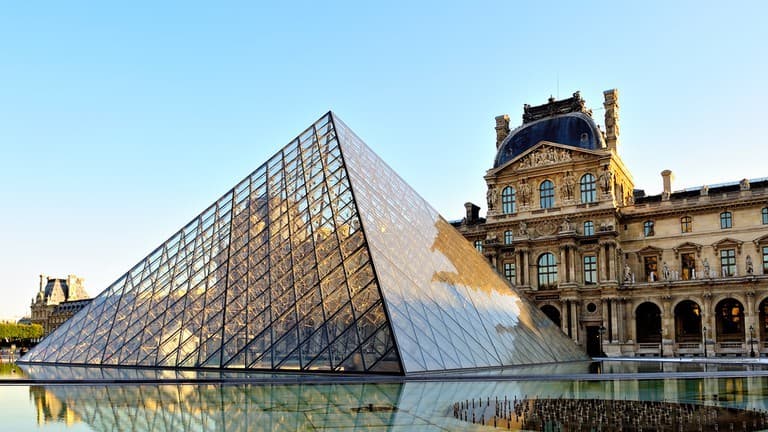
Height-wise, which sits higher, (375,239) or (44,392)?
(375,239)

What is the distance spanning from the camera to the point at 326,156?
26.4 meters

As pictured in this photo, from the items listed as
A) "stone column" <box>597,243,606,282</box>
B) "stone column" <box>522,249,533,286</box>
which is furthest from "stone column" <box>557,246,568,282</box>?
"stone column" <box>522,249,533,286</box>

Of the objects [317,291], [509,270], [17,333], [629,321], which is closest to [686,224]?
[629,321]

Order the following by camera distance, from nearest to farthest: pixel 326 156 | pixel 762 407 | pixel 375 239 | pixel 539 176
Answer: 1. pixel 762 407
2. pixel 375 239
3. pixel 326 156
4. pixel 539 176

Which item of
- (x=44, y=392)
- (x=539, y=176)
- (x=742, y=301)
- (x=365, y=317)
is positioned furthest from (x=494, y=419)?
(x=539, y=176)

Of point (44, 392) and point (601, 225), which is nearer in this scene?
point (44, 392)

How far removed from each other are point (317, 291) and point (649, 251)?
32463 millimetres

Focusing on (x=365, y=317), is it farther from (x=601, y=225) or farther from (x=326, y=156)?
(x=601, y=225)

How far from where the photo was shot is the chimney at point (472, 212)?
5582 cm

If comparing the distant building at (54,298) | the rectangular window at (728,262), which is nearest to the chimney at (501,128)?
the rectangular window at (728,262)

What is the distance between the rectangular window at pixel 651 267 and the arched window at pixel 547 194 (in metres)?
7.17

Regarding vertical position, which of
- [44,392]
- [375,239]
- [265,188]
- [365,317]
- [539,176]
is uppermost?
[539,176]

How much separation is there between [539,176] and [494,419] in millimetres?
40423

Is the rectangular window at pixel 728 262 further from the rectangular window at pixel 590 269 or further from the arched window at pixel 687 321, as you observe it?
the rectangular window at pixel 590 269
